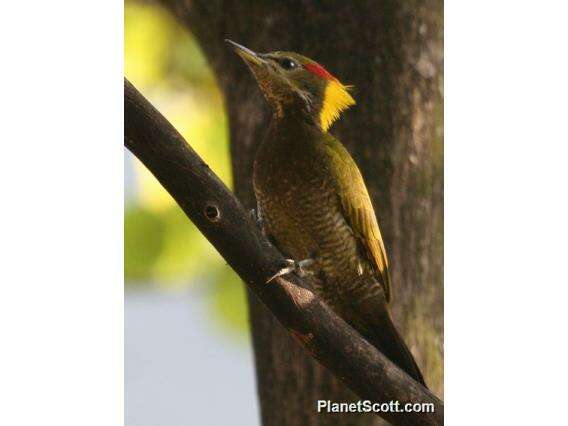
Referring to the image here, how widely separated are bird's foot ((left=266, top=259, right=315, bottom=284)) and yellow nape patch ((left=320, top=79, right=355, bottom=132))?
47 cm

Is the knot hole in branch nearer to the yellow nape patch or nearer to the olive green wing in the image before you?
the olive green wing

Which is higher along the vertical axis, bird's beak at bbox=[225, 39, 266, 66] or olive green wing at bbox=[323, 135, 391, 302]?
bird's beak at bbox=[225, 39, 266, 66]

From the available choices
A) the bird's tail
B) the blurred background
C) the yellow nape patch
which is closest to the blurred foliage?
the blurred background

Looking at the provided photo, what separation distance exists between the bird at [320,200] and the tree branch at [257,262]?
0.14 meters

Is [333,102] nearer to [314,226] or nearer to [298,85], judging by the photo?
[298,85]

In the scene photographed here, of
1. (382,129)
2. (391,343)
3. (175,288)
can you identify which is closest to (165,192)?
(175,288)

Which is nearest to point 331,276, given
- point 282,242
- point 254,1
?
point 282,242

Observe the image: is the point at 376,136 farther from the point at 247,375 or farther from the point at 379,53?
the point at 247,375

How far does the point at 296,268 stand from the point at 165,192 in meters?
0.52

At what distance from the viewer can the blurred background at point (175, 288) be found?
271 centimetres

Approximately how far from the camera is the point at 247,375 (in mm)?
2840

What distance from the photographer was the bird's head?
9.14 ft

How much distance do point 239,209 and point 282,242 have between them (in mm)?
489

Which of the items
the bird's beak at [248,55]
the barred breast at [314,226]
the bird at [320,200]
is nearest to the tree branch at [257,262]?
the bird at [320,200]
